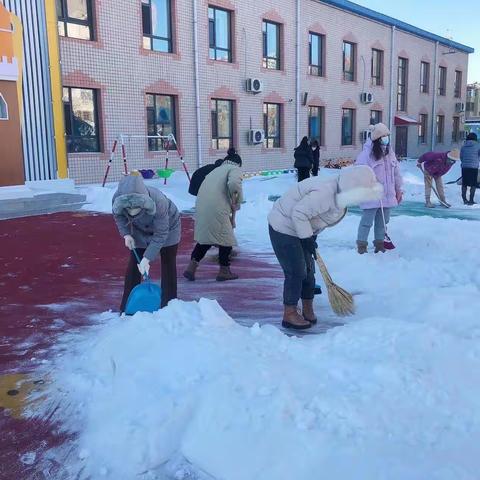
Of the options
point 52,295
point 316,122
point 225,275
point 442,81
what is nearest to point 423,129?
point 442,81

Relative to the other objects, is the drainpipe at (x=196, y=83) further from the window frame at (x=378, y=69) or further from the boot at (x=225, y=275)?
the window frame at (x=378, y=69)

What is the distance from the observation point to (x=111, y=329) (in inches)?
156

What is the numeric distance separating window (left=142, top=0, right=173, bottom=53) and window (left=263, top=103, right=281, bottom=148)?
4.64 m

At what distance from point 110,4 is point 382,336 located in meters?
13.1

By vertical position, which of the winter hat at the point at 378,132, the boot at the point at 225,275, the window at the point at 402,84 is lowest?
the boot at the point at 225,275

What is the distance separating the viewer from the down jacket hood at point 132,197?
3.90 meters

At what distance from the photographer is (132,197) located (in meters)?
3.89

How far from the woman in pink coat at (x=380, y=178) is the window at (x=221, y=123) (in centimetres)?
1130

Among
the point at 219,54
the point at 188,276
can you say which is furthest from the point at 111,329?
the point at 219,54

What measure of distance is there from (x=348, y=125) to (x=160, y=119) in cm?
1040

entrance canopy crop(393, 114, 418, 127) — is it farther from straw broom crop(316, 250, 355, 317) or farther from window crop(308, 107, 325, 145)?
straw broom crop(316, 250, 355, 317)

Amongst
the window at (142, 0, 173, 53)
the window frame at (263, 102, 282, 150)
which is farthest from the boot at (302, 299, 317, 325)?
the window frame at (263, 102, 282, 150)

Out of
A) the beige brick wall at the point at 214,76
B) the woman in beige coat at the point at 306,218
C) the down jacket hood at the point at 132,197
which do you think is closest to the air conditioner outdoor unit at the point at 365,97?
the beige brick wall at the point at 214,76

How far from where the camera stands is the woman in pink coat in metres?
6.03
